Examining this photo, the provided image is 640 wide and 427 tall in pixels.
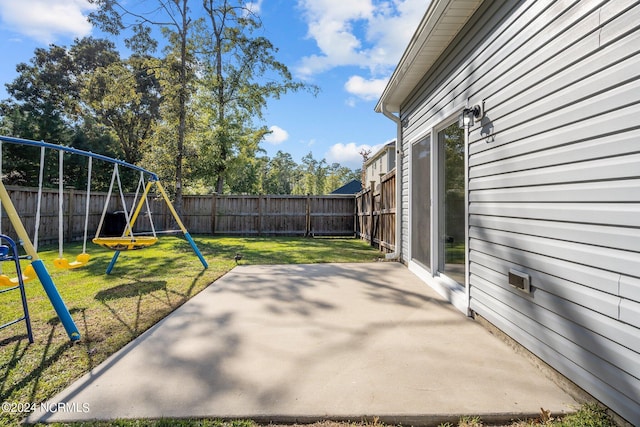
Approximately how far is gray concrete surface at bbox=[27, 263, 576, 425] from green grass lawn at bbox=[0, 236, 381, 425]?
18 centimetres

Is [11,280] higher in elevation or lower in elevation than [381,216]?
lower

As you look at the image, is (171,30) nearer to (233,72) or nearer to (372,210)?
(233,72)

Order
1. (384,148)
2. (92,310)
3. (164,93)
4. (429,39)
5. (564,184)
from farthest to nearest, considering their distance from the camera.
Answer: (384,148), (164,93), (429,39), (92,310), (564,184)

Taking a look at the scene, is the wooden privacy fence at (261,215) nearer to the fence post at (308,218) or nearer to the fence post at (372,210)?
the fence post at (308,218)

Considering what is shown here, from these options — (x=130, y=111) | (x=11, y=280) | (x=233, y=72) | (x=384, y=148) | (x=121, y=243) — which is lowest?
(x=11, y=280)

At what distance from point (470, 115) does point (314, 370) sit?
2.44 m

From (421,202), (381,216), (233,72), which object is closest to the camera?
(421,202)

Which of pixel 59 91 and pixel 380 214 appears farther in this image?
pixel 59 91

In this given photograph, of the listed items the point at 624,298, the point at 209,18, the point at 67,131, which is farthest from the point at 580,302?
the point at 67,131

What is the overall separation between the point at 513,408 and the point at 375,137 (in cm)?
2062

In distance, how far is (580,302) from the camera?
153cm

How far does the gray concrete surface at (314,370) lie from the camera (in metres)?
1.44

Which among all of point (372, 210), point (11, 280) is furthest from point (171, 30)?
→ point (11, 280)

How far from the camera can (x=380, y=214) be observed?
22.7 feet
